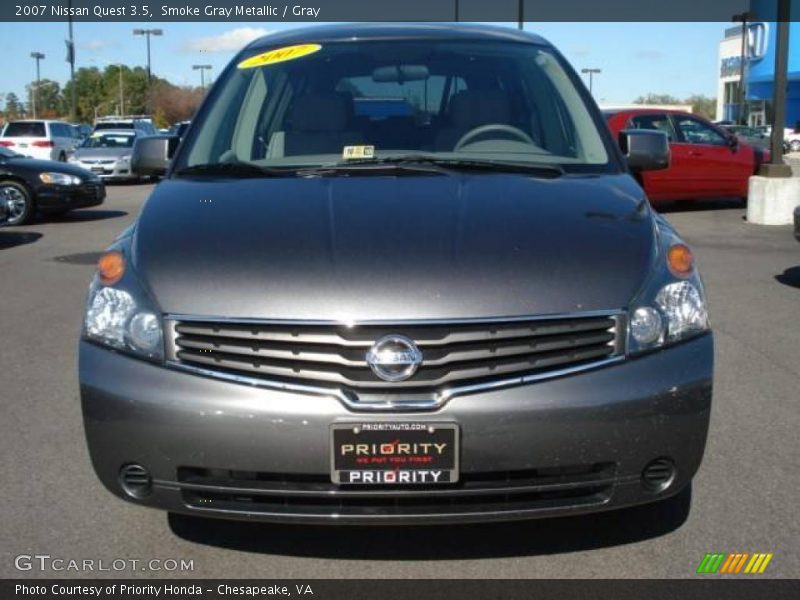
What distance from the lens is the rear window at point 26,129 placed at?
29.2 meters

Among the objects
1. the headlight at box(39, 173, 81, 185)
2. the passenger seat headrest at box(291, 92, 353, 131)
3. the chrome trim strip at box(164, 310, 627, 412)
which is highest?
the passenger seat headrest at box(291, 92, 353, 131)

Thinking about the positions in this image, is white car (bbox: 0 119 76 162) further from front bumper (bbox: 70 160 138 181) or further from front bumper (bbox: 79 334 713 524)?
front bumper (bbox: 79 334 713 524)

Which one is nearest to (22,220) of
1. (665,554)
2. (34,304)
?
(34,304)

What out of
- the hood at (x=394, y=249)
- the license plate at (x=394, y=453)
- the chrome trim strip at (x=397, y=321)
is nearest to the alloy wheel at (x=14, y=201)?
the hood at (x=394, y=249)

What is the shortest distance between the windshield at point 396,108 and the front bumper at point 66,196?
36.9 feet

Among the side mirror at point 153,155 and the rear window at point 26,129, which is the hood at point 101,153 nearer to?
the rear window at point 26,129

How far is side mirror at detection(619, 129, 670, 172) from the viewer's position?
4.81 m

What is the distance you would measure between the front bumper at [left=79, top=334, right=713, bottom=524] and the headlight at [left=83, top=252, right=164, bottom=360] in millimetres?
69

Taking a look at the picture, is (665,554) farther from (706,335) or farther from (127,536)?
(127,536)

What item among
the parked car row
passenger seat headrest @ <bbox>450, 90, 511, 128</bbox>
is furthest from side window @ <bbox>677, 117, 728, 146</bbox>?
passenger seat headrest @ <bbox>450, 90, 511, 128</bbox>

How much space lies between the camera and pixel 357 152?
4.18 meters

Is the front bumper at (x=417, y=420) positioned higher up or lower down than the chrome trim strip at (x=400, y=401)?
lower down

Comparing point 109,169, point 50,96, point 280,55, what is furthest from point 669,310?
point 50,96

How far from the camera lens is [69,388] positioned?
Result: 5.62 meters
